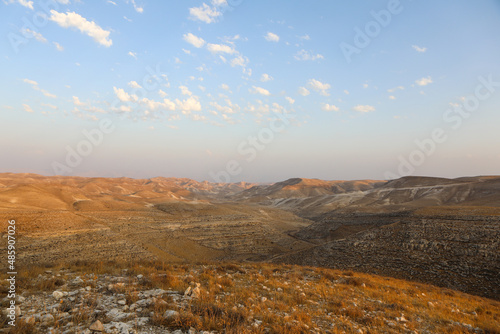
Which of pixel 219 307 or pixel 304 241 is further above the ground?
pixel 219 307

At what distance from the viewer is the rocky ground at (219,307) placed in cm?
553

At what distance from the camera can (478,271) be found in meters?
17.0

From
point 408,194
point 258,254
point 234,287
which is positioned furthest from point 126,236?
point 408,194

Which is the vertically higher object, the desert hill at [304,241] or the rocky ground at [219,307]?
the rocky ground at [219,307]

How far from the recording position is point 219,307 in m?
6.55

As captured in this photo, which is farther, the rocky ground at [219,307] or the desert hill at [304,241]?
the desert hill at [304,241]

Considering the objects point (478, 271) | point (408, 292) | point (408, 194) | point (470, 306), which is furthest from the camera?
point (408, 194)

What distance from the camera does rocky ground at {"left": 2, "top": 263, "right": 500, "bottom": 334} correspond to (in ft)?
18.1

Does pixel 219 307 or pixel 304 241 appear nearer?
pixel 219 307

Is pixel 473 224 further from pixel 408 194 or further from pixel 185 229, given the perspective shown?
pixel 408 194

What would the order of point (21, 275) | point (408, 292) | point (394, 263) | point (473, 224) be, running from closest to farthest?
point (21, 275), point (408, 292), point (394, 263), point (473, 224)

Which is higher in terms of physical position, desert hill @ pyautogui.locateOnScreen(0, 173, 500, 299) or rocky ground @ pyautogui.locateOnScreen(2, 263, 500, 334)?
rocky ground @ pyautogui.locateOnScreen(2, 263, 500, 334)

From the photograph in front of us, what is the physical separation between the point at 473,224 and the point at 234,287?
28482mm

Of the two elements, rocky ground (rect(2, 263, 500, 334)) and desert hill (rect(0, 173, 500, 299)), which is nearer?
rocky ground (rect(2, 263, 500, 334))
